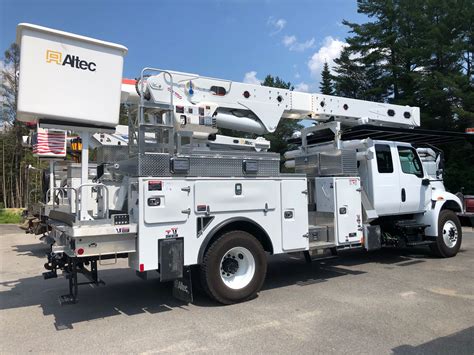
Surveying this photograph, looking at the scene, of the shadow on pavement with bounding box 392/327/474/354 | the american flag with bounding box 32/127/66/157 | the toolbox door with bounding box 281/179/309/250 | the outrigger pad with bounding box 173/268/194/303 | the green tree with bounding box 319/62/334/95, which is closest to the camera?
the shadow on pavement with bounding box 392/327/474/354

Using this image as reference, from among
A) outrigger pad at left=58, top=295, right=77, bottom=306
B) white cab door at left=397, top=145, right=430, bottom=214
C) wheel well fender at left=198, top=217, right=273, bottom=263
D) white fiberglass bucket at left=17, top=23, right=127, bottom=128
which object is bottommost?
outrigger pad at left=58, top=295, right=77, bottom=306

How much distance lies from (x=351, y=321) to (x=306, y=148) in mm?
4972

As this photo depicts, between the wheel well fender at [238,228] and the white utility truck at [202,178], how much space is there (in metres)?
0.02

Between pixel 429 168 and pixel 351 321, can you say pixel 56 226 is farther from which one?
pixel 429 168

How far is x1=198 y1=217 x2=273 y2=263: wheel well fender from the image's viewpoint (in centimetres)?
597

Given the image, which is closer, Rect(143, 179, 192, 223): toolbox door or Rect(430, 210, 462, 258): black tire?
Rect(143, 179, 192, 223): toolbox door

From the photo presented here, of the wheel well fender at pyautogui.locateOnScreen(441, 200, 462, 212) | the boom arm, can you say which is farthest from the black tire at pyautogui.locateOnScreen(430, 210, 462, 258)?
the boom arm

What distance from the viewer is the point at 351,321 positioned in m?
5.38

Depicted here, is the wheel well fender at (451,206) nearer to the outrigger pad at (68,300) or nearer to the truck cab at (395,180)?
the truck cab at (395,180)

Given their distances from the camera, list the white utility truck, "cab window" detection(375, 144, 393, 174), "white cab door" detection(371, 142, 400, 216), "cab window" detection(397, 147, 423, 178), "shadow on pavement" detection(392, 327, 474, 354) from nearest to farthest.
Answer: "shadow on pavement" detection(392, 327, 474, 354), the white utility truck, "white cab door" detection(371, 142, 400, 216), "cab window" detection(375, 144, 393, 174), "cab window" detection(397, 147, 423, 178)

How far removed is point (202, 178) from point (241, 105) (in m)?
2.16

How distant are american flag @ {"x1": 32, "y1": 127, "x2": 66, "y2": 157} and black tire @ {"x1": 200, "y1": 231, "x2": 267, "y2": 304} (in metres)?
6.73

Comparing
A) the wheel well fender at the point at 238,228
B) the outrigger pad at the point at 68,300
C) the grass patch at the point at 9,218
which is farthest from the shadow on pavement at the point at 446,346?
the grass patch at the point at 9,218

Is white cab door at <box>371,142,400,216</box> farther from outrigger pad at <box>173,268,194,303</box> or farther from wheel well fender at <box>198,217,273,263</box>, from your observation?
outrigger pad at <box>173,268,194,303</box>
